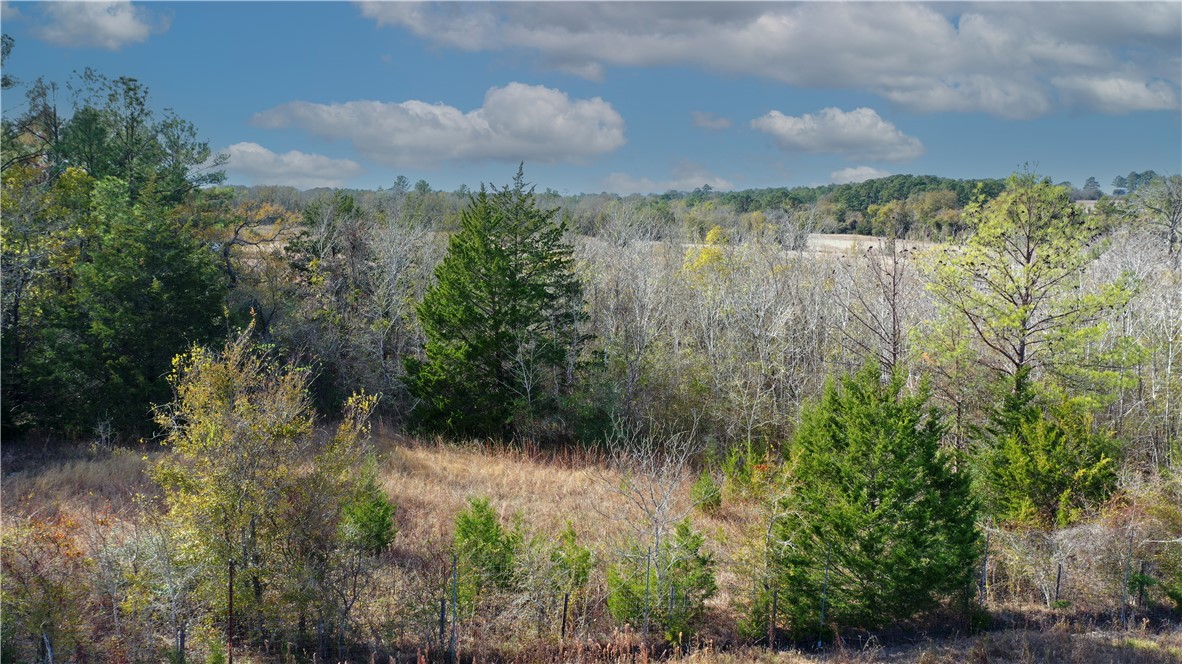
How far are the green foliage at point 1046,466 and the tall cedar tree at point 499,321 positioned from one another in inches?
556

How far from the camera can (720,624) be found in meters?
14.0

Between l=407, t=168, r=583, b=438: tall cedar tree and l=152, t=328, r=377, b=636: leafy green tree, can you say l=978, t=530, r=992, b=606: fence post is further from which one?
l=407, t=168, r=583, b=438: tall cedar tree

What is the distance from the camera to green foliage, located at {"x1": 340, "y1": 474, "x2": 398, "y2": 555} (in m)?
12.6

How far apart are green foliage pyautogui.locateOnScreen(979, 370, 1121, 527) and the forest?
0.25 ft

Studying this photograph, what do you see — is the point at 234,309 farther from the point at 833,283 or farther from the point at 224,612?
the point at 833,283

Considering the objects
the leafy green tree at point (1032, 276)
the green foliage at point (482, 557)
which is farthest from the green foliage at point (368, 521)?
the leafy green tree at point (1032, 276)

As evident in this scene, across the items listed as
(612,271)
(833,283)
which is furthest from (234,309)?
(833,283)

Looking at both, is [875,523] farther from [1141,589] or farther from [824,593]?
[1141,589]

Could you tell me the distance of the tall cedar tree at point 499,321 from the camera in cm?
2508

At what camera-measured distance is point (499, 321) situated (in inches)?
997

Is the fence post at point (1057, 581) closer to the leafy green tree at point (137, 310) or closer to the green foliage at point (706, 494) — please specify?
the green foliage at point (706, 494)

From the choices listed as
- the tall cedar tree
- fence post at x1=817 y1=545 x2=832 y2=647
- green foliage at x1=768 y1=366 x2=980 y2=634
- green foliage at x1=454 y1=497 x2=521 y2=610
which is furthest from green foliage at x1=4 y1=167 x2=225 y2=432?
fence post at x1=817 y1=545 x2=832 y2=647

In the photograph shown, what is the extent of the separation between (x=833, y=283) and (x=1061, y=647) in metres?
20.1

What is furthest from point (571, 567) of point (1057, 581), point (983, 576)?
point (1057, 581)
